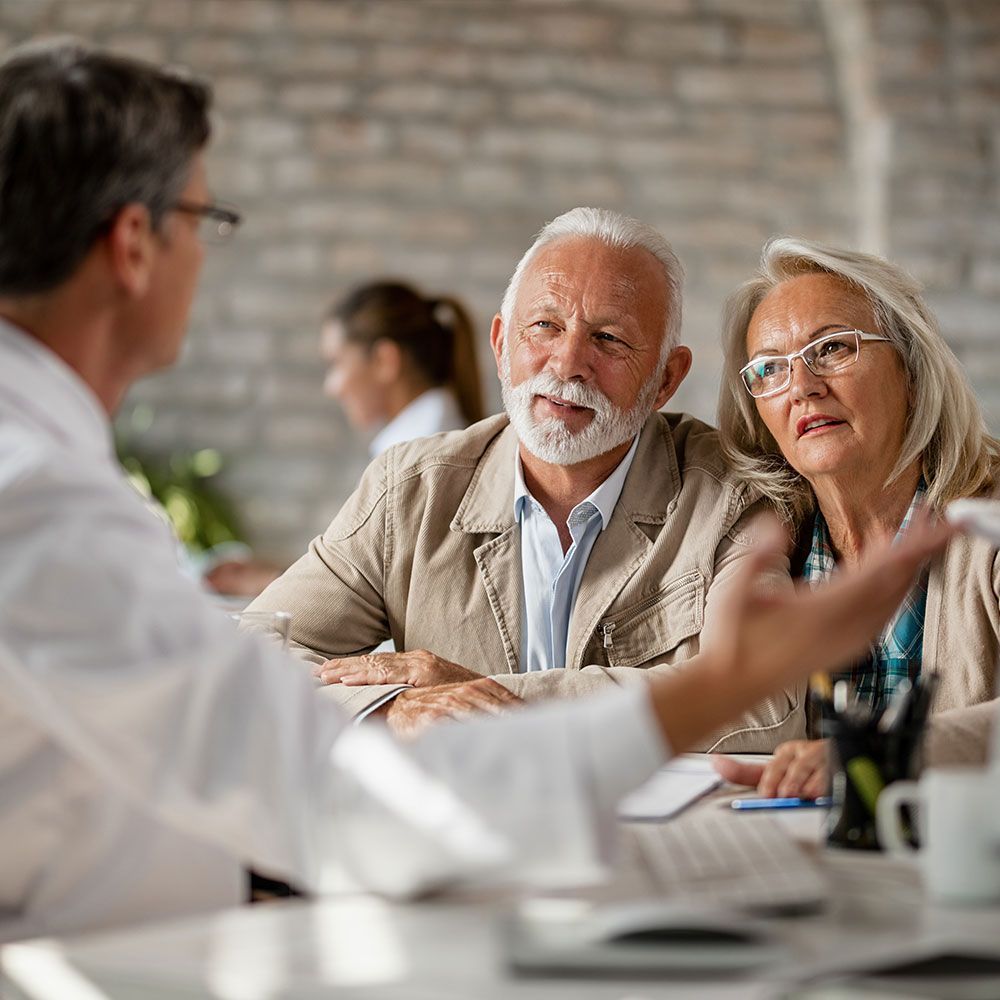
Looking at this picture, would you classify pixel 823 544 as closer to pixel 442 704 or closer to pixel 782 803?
pixel 442 704

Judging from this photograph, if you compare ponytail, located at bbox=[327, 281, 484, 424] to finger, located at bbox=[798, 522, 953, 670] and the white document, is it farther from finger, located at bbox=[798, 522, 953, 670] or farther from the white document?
finger, located at bbox=[798, 522, 953, 670]

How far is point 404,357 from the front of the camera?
4.88 m

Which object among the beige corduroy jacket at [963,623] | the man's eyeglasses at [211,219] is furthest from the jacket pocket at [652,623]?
the man's eyeglasses at [211,219]

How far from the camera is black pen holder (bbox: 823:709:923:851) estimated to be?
1332 mm

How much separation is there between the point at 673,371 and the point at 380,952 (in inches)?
69.6

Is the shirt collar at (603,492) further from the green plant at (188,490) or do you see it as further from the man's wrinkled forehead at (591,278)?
the green plant at (188,490)

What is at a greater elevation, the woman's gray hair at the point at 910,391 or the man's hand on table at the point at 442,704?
the woman's gray hair at the point at 910,391

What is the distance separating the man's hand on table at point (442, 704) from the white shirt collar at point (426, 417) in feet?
8.36

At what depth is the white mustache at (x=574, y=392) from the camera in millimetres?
2496

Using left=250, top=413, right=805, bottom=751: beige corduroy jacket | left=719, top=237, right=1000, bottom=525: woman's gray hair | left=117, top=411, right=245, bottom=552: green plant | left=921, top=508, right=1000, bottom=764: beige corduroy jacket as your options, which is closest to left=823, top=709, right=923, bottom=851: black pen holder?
left=921, top=508, right=1000, bottom=764: beige corduroy jacket

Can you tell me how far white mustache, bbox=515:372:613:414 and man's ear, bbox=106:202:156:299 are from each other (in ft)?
4.29

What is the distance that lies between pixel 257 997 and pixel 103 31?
572 cm

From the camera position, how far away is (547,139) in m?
6.01

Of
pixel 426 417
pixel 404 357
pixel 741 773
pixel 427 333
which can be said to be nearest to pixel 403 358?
pixel 404 357
